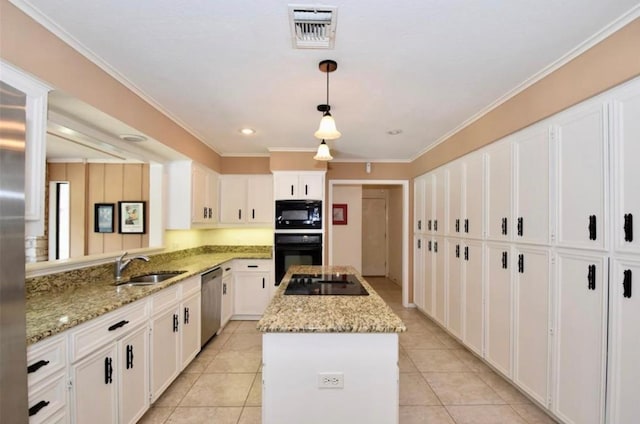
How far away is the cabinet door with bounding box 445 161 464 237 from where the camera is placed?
3525 millimetres

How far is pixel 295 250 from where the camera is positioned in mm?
4457

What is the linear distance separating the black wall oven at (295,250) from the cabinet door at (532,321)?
8.26 ft

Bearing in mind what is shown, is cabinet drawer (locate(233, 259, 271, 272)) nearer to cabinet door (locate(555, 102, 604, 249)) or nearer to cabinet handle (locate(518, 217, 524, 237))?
cabinet handle (locate(518, 217, 524, 237))

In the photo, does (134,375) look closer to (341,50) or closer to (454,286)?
(341,50)

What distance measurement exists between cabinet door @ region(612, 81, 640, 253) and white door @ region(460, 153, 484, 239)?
135 centimetres

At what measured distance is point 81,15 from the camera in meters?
1.64

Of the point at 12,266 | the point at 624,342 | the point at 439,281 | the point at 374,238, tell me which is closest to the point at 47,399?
the point at 12,266

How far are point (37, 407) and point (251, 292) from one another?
319 cm

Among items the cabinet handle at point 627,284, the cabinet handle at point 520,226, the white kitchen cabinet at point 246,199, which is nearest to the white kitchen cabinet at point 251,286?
the white kitchen cabinet at point 246,199

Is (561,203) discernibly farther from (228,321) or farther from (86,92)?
(228,321)

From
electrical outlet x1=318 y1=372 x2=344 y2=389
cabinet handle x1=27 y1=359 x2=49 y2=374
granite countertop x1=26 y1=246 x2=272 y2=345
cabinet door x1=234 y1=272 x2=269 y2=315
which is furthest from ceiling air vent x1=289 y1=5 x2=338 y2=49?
cabinet door x1=234 y1=272 x2=269 y2=315

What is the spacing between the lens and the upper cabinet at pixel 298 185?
14.7 ft

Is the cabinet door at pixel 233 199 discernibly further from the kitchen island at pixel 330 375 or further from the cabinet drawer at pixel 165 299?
the kitchen island at pixel 330 375

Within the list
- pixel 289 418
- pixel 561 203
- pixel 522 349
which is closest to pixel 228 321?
pixel 289 418
